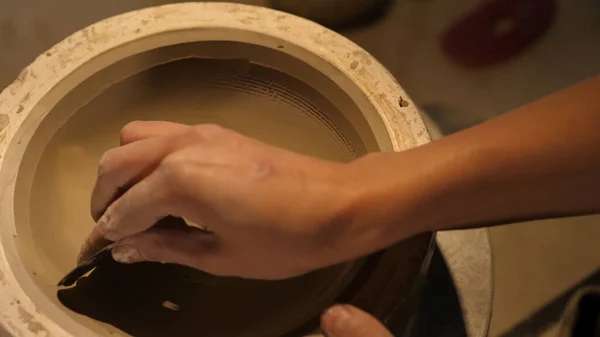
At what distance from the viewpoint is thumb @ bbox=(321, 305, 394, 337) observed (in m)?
0.64

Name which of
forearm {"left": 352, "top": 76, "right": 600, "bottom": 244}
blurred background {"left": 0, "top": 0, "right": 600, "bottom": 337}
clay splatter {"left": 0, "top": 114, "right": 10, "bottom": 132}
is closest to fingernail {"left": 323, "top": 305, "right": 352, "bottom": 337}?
forearm {"left": 352, "top": 76, "right": 600, "bottom": 244}

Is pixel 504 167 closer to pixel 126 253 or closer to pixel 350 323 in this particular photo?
pixel 350 323

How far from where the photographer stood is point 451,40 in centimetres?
150

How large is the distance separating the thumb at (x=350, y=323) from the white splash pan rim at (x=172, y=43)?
0.79 ft

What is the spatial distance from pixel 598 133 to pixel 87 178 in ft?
2.23

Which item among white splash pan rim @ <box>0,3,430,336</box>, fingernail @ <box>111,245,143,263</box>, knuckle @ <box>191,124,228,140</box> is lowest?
fingernail @ <box>111,245,143,263</box>

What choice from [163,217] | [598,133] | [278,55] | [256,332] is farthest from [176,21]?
[598,133]

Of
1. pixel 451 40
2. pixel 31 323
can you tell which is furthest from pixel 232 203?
pixel 451 40

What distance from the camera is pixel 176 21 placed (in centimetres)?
94

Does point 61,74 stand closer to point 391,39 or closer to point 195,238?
point 195,238

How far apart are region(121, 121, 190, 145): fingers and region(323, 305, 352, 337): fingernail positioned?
0.27m

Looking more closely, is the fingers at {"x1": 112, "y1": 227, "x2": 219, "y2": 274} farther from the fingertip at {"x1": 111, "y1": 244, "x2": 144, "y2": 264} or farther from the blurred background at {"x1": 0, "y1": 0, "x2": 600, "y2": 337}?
the blurred background at {"x1": 0, "y1": 0, "x2": 600, "y2": 337}

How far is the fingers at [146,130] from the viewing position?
72cm

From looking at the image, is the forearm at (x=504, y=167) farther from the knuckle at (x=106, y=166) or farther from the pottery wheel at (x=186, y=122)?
the knuckle at (x=106, y=166)
